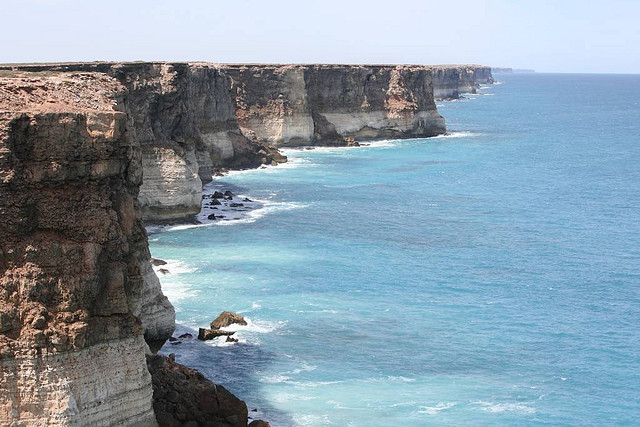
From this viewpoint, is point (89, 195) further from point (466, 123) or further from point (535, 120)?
point (535, 120)

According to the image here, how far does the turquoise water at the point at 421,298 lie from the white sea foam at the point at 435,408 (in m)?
0.10

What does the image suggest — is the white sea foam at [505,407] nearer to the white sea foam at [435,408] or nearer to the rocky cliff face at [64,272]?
the white sea foam at [435,408]

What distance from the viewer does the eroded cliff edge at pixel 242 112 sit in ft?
198

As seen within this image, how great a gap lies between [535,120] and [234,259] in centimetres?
12288

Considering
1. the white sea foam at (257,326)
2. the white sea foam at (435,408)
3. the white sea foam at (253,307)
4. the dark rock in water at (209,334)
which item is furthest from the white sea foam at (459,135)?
the white sea foam at (435,408)

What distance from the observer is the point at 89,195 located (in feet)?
78.5

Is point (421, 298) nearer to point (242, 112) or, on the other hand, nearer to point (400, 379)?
point (400, 379)

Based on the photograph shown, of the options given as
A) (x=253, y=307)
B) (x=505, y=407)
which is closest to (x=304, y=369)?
(x=253, y=307)

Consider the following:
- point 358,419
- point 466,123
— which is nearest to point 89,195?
point 358,419

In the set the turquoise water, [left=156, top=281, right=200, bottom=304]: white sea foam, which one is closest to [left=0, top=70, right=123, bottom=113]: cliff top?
the turquoise water

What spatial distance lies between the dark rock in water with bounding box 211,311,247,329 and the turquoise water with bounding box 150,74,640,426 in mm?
610

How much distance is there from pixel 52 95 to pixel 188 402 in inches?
400

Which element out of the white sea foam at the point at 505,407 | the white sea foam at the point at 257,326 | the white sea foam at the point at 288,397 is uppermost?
the white sea foam at the point at 257,326

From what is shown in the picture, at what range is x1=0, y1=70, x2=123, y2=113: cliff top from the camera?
24.0 metres
